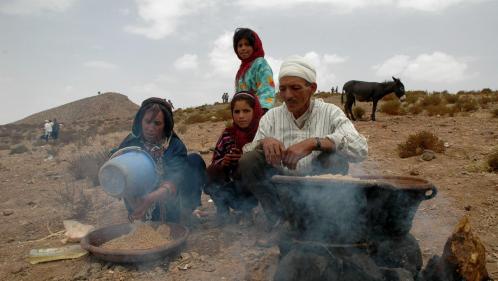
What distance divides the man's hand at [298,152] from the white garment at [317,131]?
187 millimetres

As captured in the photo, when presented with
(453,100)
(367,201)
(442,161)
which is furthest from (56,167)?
(453,100)

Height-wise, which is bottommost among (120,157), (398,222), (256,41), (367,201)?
(398,222)

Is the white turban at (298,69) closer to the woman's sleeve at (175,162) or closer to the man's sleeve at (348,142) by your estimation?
the man's sleeve at (348,142)

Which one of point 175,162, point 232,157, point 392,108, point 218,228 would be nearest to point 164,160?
point 175,162

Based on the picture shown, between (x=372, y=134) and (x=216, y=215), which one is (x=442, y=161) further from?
(x=216, y=215)

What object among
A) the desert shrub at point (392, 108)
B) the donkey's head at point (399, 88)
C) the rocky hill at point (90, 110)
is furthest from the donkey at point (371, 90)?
the rocky hill at point (90, 110)

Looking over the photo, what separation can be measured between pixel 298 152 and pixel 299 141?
0.41 metres

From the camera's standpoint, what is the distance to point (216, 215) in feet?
12.8

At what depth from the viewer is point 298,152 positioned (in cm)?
219

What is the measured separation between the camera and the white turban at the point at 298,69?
2.37 metres

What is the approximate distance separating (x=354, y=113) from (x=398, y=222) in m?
10.5

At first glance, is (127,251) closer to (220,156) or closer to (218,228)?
(218,228)

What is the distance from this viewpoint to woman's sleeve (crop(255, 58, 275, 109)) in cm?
380

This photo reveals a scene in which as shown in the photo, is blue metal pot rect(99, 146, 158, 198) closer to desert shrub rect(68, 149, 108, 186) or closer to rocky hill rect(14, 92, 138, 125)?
desert shrub rect(68, 149, 108, 186)
